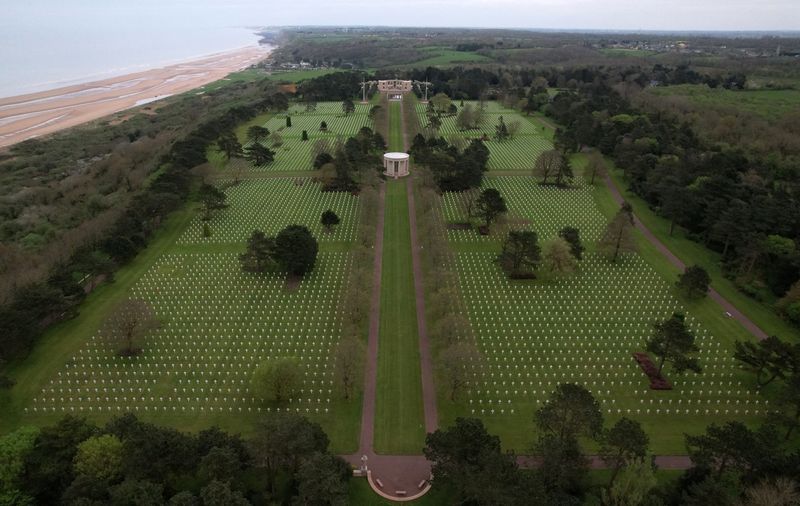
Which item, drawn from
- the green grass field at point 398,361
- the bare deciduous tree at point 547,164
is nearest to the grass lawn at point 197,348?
the green grass field at point 398,361

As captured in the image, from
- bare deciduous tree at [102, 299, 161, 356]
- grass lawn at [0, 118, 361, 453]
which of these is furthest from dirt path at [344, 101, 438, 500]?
bare deciduous tree at [102, 299, 161, 356]

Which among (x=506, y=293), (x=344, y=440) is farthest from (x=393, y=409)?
(x=506, y=293)

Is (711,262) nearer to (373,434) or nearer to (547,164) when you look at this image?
(547,164)

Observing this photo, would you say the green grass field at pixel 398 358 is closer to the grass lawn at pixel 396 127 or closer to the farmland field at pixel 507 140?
the farmland field at pixel 507 140

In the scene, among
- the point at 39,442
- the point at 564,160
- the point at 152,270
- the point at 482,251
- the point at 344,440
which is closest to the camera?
the point at 39,442

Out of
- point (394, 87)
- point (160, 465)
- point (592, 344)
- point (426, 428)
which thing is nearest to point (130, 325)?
point (160, 465)

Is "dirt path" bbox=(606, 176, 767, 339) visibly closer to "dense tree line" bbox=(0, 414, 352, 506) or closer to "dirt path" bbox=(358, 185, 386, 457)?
"dirt path" bbox=(358, 185, 386, 457)

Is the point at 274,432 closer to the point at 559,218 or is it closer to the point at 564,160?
the point at 559,218
